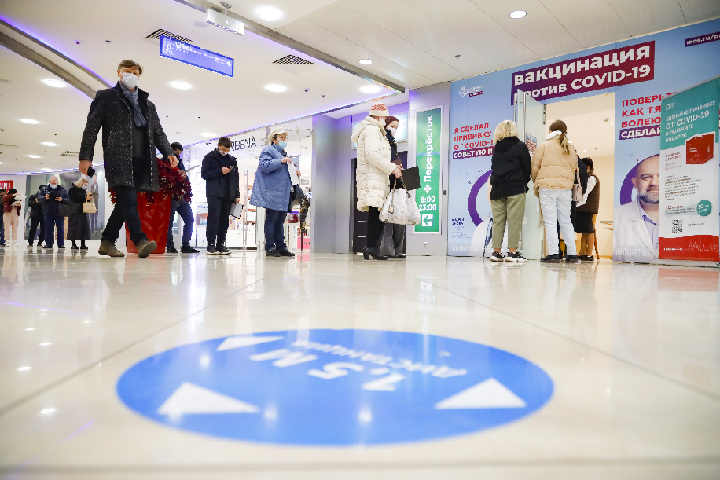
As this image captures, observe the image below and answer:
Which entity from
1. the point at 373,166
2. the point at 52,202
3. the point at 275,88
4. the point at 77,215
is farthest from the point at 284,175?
the point at 52,202

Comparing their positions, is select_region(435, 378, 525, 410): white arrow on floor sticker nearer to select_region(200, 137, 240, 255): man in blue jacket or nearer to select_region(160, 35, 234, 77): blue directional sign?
select_region(200, 137, 240, 255): man in blue jacket

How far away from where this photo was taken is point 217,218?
4973mm

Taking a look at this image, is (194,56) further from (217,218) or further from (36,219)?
(36,219)

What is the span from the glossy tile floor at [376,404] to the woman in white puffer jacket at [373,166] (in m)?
2.80

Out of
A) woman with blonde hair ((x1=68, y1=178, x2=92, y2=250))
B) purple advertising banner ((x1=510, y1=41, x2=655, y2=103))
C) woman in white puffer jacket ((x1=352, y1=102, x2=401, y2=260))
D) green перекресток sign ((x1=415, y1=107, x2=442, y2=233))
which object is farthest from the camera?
green перекресток sign ((x1=415, y1=107, x2=442, y2=233))

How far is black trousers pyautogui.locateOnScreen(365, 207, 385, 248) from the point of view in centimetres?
405

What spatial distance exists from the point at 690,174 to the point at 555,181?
2.09m

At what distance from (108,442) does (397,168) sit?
379cm

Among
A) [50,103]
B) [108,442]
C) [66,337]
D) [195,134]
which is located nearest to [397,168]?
[66,337]

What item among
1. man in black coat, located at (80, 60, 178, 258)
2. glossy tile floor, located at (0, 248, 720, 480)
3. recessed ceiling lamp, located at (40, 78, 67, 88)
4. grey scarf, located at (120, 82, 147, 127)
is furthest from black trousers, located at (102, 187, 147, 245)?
recessed ceiling lamp, located at (40, 78, 67, 88)

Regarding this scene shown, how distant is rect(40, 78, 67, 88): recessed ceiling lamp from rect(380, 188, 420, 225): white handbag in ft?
24.2

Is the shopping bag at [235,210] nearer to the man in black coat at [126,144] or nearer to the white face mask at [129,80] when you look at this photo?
the man in black coat at [126,144]

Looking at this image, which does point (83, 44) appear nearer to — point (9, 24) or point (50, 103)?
point (9, 24)

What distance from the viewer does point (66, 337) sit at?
0.73 m
